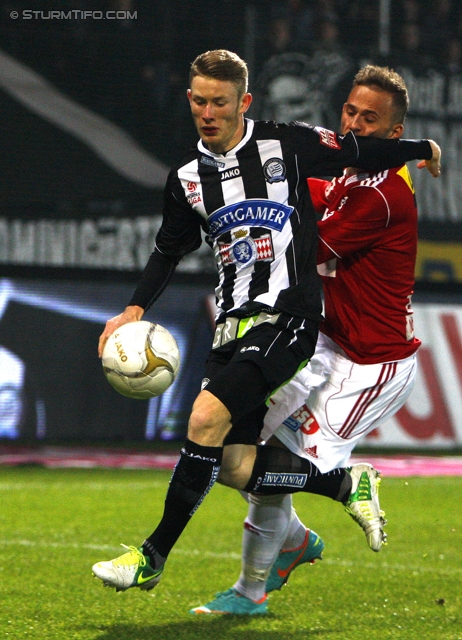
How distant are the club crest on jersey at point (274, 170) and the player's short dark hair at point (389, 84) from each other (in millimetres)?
693

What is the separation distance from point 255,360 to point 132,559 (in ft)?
2.85

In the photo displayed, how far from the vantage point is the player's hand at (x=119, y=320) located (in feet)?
14.6

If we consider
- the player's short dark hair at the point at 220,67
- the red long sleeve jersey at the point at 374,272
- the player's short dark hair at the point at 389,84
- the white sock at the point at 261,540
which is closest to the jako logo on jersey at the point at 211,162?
the player's short dark hair at the point at 220,67

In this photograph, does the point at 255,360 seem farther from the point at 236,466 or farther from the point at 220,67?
the point at 220,67

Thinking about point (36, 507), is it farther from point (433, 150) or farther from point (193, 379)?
point (433, 150)

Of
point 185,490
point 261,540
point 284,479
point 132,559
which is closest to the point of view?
point 132,559

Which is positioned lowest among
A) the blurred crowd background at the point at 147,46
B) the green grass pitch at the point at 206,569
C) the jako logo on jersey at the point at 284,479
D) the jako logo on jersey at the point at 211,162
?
the green grass pitch at the point at 206,569

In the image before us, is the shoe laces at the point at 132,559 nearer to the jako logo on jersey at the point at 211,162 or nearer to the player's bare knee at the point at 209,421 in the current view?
the player's bare knee at the point at 209,421

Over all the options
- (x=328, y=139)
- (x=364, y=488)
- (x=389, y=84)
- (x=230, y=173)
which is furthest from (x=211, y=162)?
(x=364, y=488)

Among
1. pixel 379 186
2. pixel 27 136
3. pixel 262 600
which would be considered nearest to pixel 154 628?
pixel 262 600

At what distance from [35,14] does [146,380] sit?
8.50m

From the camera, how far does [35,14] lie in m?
11.9

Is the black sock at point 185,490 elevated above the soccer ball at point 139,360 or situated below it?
below

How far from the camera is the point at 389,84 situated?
483 centimetres
